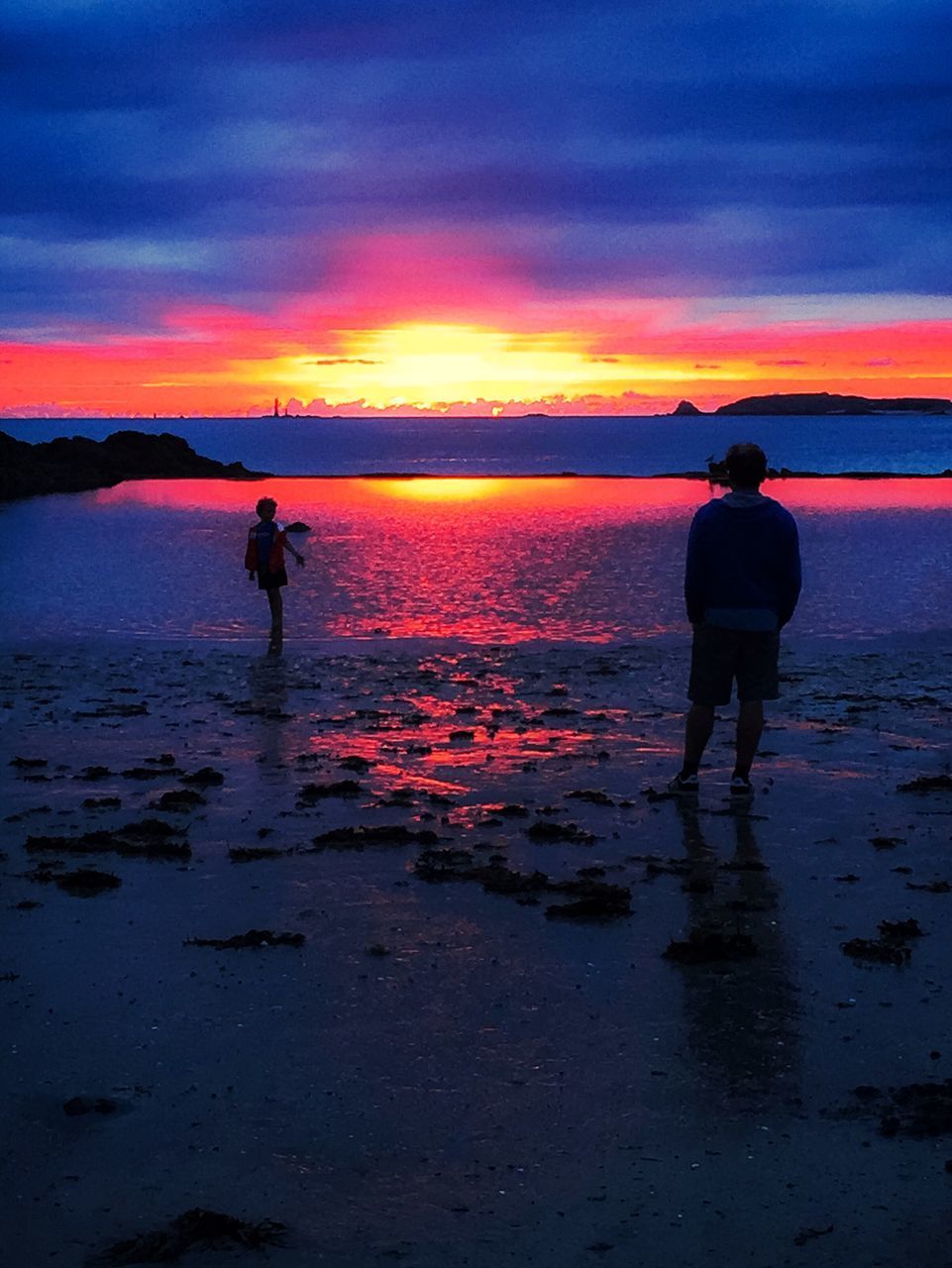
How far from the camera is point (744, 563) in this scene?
27.1 ft

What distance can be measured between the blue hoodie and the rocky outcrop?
50929 millimetres

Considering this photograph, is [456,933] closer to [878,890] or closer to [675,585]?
[878,890]

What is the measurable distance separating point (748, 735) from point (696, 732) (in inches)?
12.0

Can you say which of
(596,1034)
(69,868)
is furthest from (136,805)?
(596,1034)

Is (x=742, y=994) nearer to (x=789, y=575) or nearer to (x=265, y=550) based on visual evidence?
(x=789, y=575)

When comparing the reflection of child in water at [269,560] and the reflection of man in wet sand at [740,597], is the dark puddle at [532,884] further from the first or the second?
the reflection of child in water at [269,560]

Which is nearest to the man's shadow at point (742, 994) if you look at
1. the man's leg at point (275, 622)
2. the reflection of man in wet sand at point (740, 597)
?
the reflection of man in wet sand at point (740, 597)

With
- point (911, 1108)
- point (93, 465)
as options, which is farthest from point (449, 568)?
point (93, 465)

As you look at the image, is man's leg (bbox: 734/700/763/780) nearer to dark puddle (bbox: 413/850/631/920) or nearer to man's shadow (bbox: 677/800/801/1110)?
man's shadow (bbox: 677/800/801/1110)

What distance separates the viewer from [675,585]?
23469 millimetres

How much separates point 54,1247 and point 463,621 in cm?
1552

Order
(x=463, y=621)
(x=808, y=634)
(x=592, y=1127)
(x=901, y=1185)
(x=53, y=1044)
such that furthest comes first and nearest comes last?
1. (x=463, y=621)
2. (x=808, y=634)
3. (x=53, y=1044)
4. (x=592, y=1127)
5. (x=901, y=1185)

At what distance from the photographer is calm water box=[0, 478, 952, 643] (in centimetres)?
1927

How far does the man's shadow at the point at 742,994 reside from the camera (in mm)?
4676
